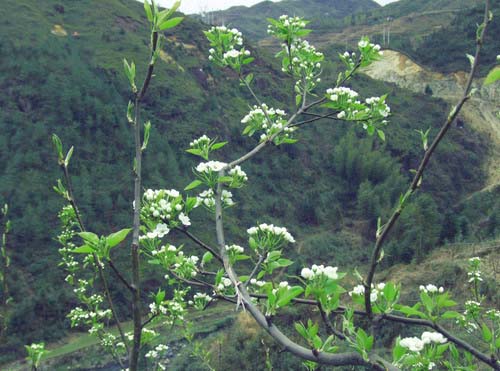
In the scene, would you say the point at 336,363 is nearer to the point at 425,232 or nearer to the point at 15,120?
the point at 425,232

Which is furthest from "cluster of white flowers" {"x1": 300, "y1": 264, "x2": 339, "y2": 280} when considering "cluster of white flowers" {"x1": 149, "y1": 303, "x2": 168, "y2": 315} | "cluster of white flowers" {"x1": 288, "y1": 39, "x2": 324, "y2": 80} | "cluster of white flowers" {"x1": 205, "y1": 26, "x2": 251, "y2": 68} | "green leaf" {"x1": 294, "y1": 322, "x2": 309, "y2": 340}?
"cluster of white flowers" {"x1": 205, "y1": 26, "x2": 251, "y2": 68}

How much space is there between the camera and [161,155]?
126 ft

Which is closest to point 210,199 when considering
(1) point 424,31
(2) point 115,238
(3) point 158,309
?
(3) point 158,309

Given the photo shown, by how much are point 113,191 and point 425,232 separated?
21999 mm

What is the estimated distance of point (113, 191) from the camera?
3506 cm

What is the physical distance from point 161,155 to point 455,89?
133 feet

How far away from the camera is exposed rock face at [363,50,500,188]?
52.2 m

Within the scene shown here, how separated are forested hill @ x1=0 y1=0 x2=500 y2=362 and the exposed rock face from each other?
1877 millimetres

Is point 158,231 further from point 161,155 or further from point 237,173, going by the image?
point 161,155

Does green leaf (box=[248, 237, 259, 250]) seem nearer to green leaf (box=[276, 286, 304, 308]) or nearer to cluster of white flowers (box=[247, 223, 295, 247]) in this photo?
cluster of white flowers (box=[247, 223, 295, 247])

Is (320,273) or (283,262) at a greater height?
(320,273)

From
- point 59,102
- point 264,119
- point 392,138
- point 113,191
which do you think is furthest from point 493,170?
point 264,119

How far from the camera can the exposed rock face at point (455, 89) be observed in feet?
171

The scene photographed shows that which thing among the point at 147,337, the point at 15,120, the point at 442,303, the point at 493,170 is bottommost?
the point at 493,170
